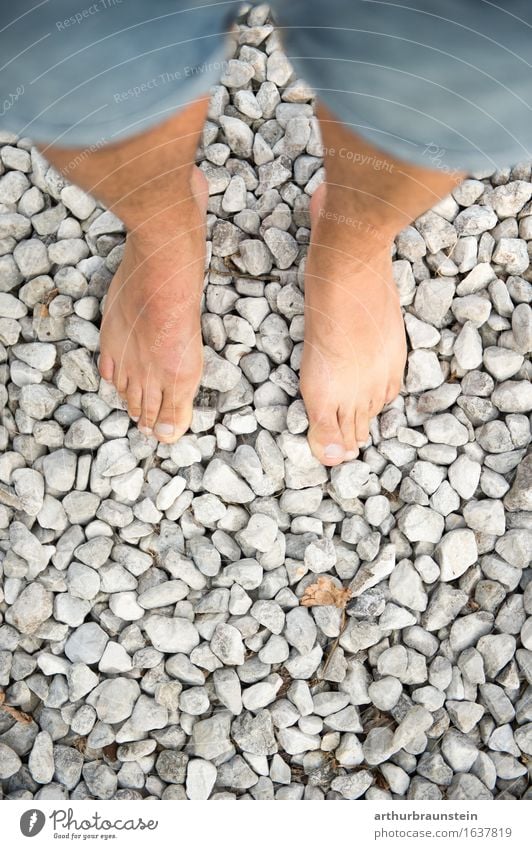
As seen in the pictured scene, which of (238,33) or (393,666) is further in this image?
(238,33)

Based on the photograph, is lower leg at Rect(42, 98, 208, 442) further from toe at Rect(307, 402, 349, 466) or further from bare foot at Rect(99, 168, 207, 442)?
toe at Rect(307, 402, 349, 466)

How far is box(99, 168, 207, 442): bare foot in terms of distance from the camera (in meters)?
0.67

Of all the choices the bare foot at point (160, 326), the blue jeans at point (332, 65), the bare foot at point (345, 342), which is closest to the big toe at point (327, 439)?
the bare foot at point (345, 342)

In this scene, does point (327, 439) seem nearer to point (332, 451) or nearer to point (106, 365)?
point (332, 451)

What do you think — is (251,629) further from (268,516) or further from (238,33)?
(238,33)

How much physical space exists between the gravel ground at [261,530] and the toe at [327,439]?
0.04 feet

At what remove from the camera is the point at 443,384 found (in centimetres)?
71

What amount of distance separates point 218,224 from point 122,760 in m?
0.45

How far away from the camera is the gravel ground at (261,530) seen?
2.07 ft

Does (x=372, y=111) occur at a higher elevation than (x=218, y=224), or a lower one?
higher

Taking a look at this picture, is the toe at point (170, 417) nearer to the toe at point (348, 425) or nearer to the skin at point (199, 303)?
the skin at point (199, 303)

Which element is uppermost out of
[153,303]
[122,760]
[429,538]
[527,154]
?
[527,154]

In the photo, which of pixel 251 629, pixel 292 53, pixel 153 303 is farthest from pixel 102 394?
pixel 292 53

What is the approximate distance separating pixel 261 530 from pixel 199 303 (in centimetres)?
20
